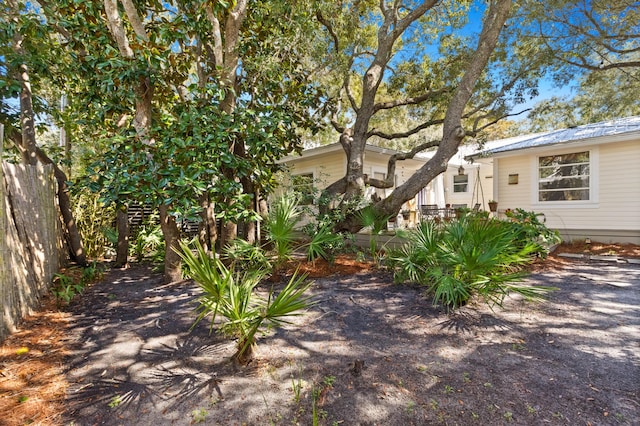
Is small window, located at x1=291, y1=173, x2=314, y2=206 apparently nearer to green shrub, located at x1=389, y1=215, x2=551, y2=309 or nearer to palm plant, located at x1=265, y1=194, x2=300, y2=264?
palm plant, located at x1=265, y1=194, x2=300, y2=264

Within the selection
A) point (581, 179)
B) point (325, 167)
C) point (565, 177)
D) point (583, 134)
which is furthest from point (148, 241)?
point (583, 134)

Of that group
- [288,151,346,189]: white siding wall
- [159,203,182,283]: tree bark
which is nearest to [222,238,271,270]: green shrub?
[159,203,182,283]: tree bark

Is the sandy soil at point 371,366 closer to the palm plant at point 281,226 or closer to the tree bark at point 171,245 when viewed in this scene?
the tree bark at point 171,245

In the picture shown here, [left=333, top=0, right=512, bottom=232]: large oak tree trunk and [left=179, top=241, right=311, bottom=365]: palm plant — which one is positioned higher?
[left=333, top=0, right=512, bottom=232]: large oak tree trunk

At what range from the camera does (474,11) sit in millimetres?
8211

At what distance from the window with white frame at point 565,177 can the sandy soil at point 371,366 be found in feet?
19.8

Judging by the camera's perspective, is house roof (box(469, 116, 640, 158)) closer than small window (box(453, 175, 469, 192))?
Yes

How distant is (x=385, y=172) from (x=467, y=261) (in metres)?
7.99

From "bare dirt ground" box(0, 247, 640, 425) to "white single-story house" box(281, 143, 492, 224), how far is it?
423 cm

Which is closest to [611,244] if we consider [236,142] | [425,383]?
[425,383]

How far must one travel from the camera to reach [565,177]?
9.20 meters

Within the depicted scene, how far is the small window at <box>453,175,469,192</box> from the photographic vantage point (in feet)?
47.1

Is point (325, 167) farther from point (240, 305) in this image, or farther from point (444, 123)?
point (240, 305)

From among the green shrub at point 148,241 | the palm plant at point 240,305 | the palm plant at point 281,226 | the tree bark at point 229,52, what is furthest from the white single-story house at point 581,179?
the green shrub at point 148,241
